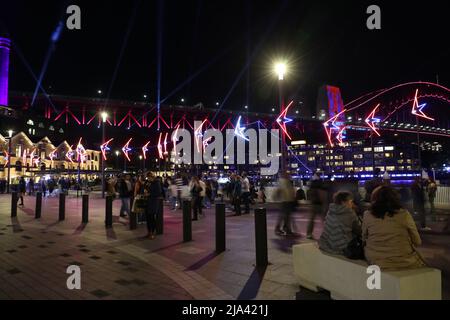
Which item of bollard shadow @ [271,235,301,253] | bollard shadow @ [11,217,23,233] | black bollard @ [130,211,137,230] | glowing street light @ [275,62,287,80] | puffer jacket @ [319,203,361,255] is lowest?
bollard shadow @ [271,235,301,253]

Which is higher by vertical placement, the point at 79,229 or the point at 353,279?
the point at 353,279

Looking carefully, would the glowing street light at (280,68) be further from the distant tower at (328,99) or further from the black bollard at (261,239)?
the distant tower at (328,99)

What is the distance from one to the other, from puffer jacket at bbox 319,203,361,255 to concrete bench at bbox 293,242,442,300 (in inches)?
5.4

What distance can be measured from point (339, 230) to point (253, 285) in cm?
150

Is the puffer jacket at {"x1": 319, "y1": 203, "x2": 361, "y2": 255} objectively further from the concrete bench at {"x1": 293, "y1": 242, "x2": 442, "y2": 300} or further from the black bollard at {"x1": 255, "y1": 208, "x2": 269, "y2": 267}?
the black bollard at {"x1": 255, "y1": 208, "x2": 269, "y2": 267}

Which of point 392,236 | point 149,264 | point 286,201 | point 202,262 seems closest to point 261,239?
point 202,262

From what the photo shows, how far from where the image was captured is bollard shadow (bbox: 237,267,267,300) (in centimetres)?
474

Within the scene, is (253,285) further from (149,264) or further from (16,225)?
(16,225)

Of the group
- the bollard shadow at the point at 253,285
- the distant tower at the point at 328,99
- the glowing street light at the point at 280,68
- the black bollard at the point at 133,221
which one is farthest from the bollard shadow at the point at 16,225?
the distant tower at the point at 328,99

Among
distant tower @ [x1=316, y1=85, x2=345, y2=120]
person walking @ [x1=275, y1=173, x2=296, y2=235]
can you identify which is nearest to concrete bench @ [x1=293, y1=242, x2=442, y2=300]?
person walking @ [x1=275, y1=173, x2=296, y2=235]

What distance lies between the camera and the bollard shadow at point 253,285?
15.6 ft

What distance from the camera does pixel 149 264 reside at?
255 inches
